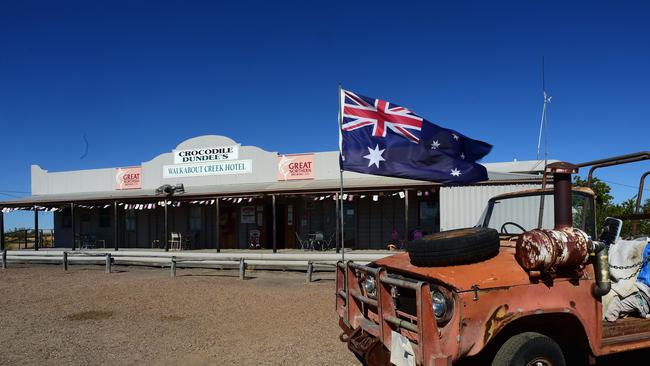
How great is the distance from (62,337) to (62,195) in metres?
22.3

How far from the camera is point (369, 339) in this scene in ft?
14.6

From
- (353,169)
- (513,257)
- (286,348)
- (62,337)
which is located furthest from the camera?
(353,169)

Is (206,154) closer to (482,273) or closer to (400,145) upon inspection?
(400,145)

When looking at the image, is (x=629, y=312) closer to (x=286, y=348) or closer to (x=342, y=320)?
(x=342, y=320)

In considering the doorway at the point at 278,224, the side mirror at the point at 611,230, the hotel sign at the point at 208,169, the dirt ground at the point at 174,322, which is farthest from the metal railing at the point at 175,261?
the side mirror at the point at 611,230

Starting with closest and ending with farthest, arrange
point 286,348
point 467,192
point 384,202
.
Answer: point 286,348 < point 467,192 < point 384,202

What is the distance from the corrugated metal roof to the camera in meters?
17.0

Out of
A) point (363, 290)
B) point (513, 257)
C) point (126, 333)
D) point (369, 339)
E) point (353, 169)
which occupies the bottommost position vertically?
point (126, 333)

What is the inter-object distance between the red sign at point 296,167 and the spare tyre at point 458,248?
17.7 metres

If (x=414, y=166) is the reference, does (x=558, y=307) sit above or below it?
below

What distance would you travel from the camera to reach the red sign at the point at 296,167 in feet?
71.7

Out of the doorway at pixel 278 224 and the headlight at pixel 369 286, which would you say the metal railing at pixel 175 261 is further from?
the headlight at pixel 369 286

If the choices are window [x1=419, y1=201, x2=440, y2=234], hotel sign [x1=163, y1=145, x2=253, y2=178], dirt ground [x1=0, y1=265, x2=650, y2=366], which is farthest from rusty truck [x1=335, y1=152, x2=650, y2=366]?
hotel sign [x1=163, y1=145, x2=253, y2=178]

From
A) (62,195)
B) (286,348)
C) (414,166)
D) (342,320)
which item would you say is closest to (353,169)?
(414,166)
